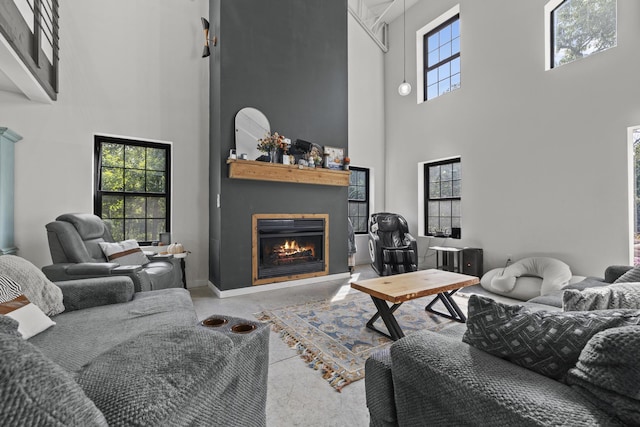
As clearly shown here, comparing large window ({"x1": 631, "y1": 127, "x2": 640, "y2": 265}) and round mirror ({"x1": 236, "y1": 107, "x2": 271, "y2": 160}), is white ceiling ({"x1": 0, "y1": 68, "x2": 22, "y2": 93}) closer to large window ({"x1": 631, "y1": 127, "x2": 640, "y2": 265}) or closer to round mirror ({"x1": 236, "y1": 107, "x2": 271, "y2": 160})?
round mirror ({"x1": 236, "y1": 107, "x2": 271, "y2": 160})

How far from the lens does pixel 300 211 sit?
14.6 ft

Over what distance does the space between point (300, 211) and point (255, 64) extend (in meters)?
2.16

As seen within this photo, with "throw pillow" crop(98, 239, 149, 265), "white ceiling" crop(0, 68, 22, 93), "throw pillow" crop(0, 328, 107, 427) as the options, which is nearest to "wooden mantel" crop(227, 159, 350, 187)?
"throw pillow" crop(98, 239, 149, 265)

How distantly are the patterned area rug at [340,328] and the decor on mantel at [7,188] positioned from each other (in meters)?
2.67

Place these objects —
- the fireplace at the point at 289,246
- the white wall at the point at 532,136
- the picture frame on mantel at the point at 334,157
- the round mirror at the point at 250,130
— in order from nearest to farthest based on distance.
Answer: the white wall at the point at 532,136 < the round mirror at the point at 250,130 < the fireplace at the point at 289,246 < the picture frame on mantel at the point at 334,157

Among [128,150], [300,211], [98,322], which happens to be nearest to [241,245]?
[300,211]

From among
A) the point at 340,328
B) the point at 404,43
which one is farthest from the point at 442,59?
the point at 340,328

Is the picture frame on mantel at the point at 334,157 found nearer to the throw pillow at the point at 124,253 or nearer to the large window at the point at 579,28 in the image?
the throw pillow at the point at 124,253

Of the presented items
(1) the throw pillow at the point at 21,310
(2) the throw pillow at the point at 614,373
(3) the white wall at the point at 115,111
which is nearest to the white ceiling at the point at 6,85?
(3) the white wall at the point at 115,111

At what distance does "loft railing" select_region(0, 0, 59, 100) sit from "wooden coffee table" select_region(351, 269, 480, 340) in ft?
11.0

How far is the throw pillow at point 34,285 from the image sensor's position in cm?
161

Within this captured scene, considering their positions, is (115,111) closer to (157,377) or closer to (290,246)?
(290,246)

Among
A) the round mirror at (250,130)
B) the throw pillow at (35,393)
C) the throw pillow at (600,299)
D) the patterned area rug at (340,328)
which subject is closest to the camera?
the throw pillow at (35,393)

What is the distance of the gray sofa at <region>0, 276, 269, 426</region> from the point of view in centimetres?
45
